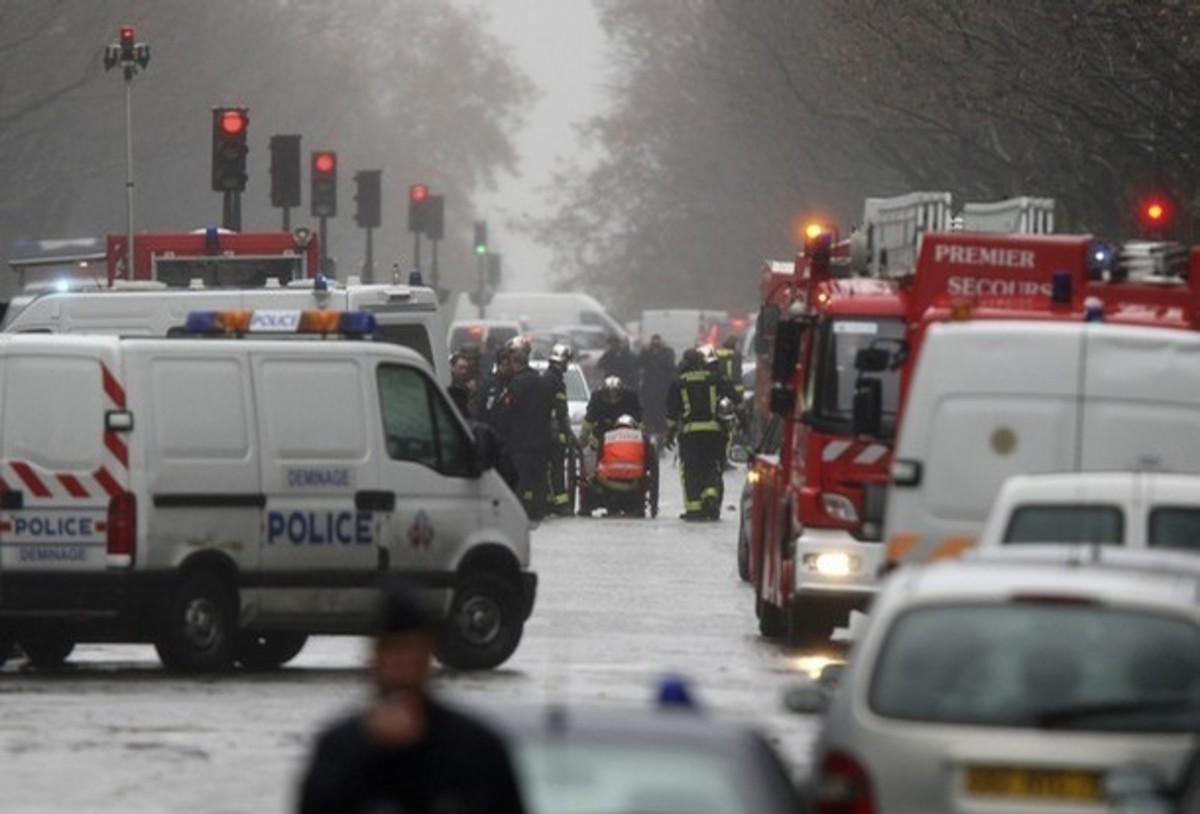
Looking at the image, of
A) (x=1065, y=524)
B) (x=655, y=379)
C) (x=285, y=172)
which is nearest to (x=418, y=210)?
(x=655, y=379)

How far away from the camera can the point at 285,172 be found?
4350cm

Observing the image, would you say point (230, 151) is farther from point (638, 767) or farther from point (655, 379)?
point (638, 767)

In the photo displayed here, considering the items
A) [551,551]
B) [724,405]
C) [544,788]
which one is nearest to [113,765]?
[544,788]

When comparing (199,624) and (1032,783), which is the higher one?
(1032,783)

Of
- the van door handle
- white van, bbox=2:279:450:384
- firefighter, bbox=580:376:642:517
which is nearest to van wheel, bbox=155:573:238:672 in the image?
the van door handle

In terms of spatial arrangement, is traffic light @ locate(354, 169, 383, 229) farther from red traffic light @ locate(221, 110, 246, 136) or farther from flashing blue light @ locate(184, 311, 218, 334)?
flashing blue light @ locate(184, 311, 218, 334)

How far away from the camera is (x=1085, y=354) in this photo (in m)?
20.3

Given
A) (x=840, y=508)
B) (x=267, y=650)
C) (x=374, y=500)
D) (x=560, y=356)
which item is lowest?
(x=267, y=650)

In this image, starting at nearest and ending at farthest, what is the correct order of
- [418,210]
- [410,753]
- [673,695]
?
[410,753] < [673,695] < [418,210]

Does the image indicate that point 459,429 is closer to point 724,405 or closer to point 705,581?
point 705,581

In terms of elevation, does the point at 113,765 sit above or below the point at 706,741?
below

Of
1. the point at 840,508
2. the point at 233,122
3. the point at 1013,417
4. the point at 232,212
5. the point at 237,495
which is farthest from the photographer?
the point at 232,212

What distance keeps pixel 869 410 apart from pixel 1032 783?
11690mm

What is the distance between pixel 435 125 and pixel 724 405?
15285 cm
